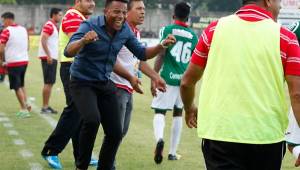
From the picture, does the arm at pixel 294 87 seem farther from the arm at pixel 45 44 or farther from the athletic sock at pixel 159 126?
the arm at pixel 45 44

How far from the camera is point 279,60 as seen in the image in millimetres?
4730

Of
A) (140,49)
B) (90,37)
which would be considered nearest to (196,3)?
(140,49)

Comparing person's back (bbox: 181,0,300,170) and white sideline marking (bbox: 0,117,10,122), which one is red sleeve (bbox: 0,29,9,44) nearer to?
white sideline marking (bbox: 0,117,10,122)

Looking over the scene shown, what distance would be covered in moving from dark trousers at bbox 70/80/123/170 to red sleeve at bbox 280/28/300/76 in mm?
3032

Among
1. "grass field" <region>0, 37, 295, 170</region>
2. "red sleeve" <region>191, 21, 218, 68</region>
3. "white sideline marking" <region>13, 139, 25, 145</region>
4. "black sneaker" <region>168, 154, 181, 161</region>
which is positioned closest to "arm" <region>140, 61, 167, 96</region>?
"grass field" <region>0, 37, 295, 170</region>

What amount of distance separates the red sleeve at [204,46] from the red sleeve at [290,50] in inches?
17.1

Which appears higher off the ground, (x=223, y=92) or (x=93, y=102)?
(x=223, y=92)

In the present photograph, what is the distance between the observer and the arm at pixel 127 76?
24.8 ft

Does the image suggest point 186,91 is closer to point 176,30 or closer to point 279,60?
point 279,60

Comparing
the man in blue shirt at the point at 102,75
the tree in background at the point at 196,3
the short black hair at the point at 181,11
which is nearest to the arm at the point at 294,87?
the man in blue shirt at the point at 102,75

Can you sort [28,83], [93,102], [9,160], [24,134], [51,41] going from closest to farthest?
[93,102]
[9,160]
[24,134]
[51,41]
[28,83]

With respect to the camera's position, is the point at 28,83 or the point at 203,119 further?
the point at 28,83

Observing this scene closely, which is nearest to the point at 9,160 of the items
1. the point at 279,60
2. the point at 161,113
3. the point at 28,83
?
the point at 161,113

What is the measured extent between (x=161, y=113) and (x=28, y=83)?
1487cm
